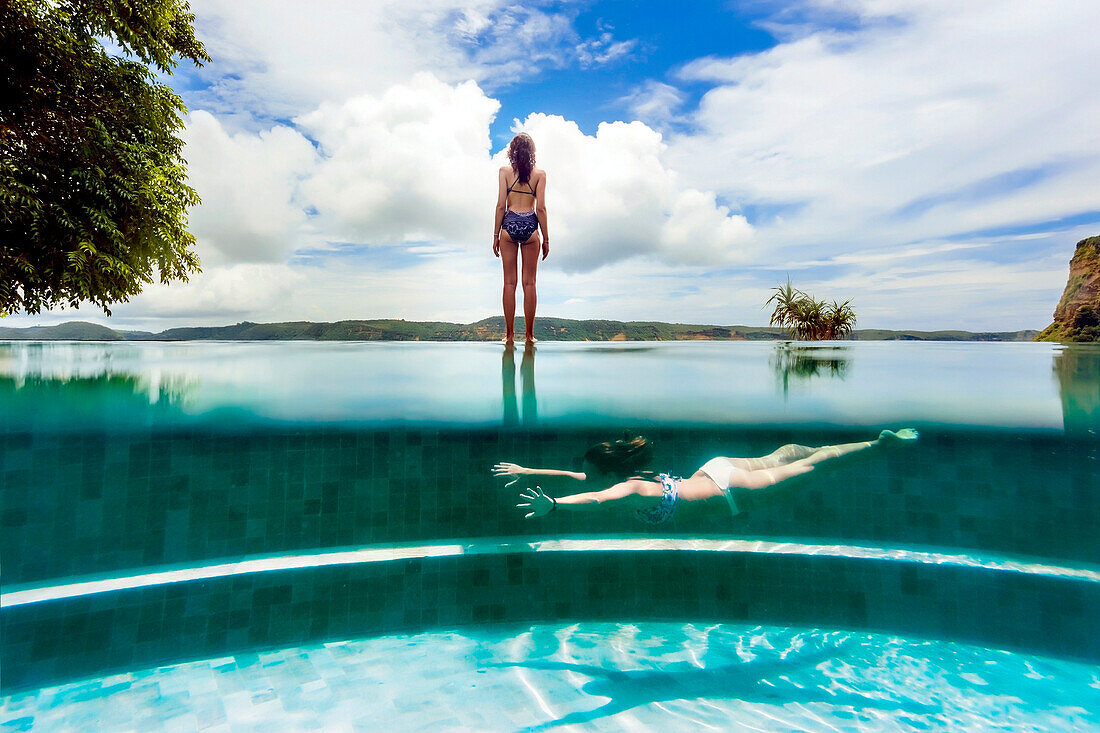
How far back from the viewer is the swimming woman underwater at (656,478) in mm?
5520

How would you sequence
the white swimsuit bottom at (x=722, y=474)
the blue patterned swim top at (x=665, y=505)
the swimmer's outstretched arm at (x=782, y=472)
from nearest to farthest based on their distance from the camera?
1. the blue patterned swim top at (x=665, y=505)
2. the white swimsuit bottom at (x=722, y=474)
3. the swimmer's outstretched arm at (x=782, y=472)

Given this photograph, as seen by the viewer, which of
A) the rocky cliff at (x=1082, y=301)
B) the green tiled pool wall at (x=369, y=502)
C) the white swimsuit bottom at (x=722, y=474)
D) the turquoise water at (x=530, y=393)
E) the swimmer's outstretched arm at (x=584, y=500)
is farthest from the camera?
the rocky cliff at (x=1082, y=301)

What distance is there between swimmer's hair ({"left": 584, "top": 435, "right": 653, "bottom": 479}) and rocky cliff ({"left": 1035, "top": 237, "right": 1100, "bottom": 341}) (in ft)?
42.6

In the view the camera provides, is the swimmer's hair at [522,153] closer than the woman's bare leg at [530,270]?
Yes

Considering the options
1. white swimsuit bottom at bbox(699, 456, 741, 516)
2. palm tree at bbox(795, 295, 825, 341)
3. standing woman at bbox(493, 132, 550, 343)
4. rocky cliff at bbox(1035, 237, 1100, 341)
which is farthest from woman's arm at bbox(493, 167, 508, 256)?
rocky cliff at bbox(1035, 237, 1100, 341)

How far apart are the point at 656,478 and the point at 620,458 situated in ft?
1.86

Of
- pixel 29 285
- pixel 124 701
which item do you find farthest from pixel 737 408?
pixel 29 285

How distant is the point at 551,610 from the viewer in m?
5.68

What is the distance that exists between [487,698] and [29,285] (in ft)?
32.6

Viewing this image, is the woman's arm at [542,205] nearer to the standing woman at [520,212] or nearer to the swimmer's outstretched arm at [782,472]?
the standing woman at [520,212]

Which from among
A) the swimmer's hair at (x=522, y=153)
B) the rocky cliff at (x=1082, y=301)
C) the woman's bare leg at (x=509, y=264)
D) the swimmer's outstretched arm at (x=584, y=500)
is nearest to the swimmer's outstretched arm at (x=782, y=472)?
the swimmer's outstretched arm at (x=584, y=500)

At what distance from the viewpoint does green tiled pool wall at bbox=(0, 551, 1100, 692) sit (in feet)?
16.2

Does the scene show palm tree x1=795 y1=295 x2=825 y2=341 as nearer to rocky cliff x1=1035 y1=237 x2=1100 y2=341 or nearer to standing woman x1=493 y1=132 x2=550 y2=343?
rocky cliff x1=1035 y1=237 x2=1100 y2=341

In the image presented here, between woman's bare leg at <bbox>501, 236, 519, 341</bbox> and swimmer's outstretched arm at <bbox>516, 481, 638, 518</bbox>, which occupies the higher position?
woman's bare leg at <bbox>501, 236, 519, 341</bbox>
